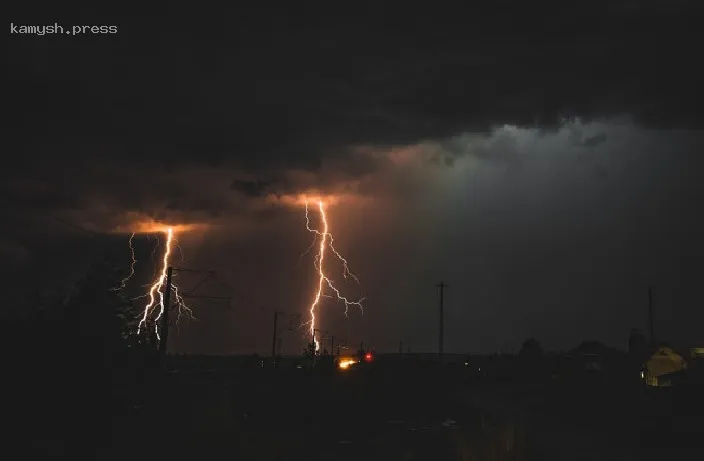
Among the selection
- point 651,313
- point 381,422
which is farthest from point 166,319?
point 651,313

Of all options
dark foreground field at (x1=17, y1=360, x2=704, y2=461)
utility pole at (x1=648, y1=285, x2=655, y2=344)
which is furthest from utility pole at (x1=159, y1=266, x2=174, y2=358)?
utility pole at (x1=648, y1=285, x2=655, y2=344)

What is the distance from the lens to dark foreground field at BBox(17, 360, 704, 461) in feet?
78.5

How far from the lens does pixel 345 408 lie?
41.5 metres

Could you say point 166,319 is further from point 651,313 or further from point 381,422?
point 651,313

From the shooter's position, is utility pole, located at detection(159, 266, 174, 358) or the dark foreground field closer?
the dark foreground field

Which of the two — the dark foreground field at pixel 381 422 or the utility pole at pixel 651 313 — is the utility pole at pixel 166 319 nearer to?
the dark foreground field at pixel 381 422

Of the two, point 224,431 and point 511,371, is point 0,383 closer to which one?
point 224,431

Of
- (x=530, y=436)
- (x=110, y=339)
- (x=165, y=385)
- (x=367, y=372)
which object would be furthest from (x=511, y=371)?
(x=110, y=339)

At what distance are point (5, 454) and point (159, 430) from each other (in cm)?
776

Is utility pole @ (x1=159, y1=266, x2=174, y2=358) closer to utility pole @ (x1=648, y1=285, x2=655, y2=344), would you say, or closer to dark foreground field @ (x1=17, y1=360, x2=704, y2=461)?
dark foreground field @ (x1=17, y1=360, x2=704, y2=461)

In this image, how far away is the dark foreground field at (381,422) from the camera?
23.9 m

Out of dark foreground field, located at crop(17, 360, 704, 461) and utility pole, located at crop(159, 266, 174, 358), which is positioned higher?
utility pole, located at crop(159, 266, 174, 358)

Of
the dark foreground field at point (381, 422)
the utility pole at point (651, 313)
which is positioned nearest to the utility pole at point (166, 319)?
the dark foreground field at point (381, 422)

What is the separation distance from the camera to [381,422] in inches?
1380
